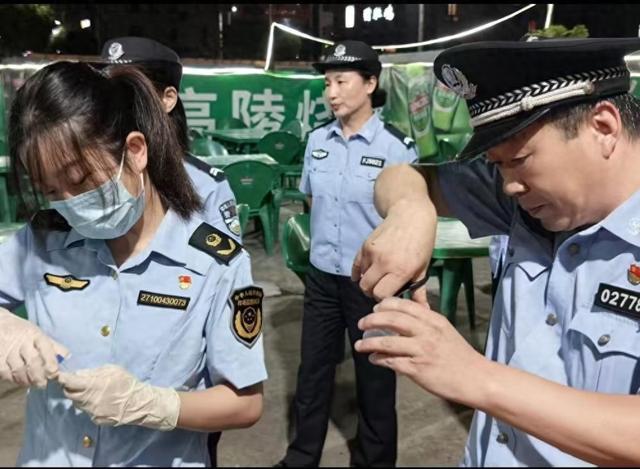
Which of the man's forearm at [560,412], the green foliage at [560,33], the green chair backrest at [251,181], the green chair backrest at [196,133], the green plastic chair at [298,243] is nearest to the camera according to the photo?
the man's forearm at [560,412]

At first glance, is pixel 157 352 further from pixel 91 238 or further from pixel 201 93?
pixel 201 93

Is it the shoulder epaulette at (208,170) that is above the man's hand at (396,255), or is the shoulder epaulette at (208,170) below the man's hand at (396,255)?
below

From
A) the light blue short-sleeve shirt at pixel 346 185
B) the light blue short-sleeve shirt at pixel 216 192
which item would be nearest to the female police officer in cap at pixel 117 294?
the light blue short-sleeve shirt at pixel 216 192

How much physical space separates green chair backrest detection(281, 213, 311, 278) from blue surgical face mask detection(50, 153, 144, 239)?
1.43m

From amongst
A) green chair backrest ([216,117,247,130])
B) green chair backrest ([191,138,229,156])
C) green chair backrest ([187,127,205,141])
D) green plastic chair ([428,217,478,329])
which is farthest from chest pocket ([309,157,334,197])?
green chair backrest ([216,117,247,130])

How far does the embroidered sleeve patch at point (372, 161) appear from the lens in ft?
6.23

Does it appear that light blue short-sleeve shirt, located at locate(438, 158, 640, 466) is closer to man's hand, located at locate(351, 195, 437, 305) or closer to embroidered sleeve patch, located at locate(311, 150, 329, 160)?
man's hand, located at locate(351, 195, 437, 305)

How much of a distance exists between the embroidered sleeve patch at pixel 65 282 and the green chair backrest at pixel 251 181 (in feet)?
9.57

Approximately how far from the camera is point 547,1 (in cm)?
147

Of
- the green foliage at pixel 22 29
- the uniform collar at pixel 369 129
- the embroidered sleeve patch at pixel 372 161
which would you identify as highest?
the green foliage at pixel 22 29

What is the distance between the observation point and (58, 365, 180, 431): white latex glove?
0.66 m

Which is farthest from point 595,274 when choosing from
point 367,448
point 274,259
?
point 274,259

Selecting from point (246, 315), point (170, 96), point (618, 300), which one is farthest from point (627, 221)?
point (170, 96)

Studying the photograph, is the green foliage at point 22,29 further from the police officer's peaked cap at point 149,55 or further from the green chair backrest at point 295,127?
the green chair backrest at point 295,127
